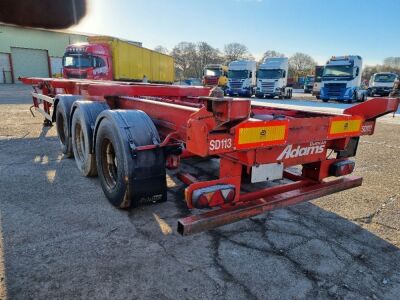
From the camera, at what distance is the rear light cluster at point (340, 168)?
124 inches

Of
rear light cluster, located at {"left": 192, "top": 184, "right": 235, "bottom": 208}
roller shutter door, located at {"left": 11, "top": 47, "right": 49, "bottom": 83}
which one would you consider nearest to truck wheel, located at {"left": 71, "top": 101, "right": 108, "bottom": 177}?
rear light cluster, located at {"left": 192, "top": 184, "right": 235, "bottom": 208}

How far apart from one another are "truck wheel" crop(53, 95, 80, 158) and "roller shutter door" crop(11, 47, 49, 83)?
35.3m

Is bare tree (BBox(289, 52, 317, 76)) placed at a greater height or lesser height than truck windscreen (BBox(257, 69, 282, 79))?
greater

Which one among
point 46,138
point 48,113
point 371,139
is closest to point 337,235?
point 371,139

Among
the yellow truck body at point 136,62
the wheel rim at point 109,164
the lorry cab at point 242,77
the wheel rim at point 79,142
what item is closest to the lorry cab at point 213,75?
the lorry cab at point 242,77

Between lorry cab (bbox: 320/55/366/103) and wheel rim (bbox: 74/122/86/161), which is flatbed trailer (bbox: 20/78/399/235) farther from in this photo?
lorry cab (bbox: 320/55/366/103)

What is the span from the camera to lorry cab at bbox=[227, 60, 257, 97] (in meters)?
25.7

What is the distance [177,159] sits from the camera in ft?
10.3

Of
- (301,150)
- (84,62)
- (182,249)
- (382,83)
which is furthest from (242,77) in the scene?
(182,249)

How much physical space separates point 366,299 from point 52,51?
1666 inches

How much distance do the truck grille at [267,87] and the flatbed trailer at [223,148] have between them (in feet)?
69.6

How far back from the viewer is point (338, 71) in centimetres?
2014

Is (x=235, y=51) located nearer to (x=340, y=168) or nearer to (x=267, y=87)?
(x=267, y=87)

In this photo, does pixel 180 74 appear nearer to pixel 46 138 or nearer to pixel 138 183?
pixel 46 138
